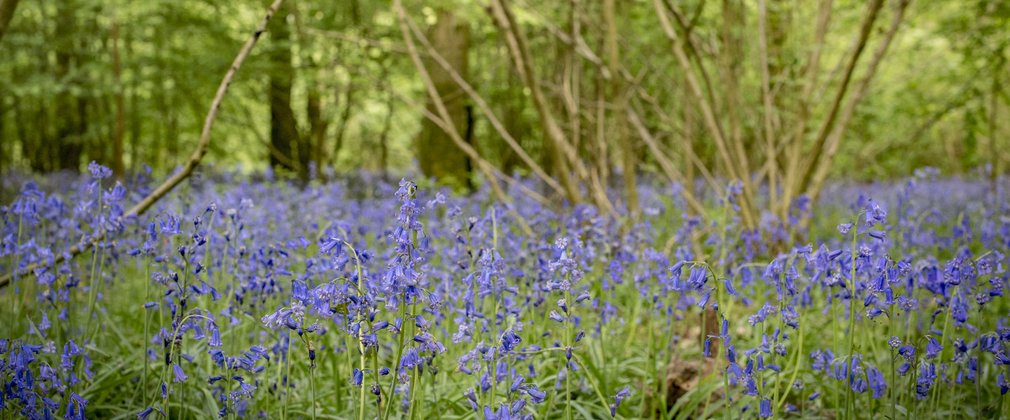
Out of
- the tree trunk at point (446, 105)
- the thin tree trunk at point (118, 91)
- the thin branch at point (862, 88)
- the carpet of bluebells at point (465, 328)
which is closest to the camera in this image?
the carpet of bluebells at point (465, 328)

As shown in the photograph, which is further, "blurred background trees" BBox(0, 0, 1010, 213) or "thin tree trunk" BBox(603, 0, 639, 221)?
"blurred background trees" BBox(0, 0, 1010, 213)

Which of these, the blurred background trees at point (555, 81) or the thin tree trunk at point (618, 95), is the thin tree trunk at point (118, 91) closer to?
the blurred background trees at point (555, 81)

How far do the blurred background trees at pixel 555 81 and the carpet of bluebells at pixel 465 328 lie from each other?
1.29 m

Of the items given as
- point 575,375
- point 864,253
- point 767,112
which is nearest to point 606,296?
point 575,375

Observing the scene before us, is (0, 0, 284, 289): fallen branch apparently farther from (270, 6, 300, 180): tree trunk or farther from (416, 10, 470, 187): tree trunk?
(270, 6, 300, 180): tree trunk

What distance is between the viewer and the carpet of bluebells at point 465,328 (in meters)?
2.16

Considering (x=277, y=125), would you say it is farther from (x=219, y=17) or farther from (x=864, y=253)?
(x=864, y=253)

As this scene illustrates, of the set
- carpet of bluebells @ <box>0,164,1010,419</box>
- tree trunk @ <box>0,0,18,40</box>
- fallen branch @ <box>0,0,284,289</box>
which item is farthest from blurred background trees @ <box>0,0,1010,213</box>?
carpet of bluebells @ <box>0,164,1010,419</box>

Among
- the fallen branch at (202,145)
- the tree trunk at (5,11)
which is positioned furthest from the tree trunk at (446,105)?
the tree trunk at (5,11)

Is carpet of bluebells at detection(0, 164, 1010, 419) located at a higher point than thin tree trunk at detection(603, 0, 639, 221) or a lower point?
lower

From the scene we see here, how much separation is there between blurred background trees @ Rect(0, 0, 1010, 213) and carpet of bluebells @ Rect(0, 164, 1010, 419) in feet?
4.23

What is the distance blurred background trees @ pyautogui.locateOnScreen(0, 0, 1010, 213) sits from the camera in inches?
232

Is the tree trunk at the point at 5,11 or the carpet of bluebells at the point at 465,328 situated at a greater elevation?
the tree trunk at the point at 5,11

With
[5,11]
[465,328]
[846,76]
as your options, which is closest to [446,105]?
[846,76]
